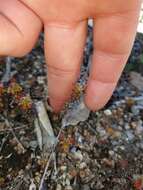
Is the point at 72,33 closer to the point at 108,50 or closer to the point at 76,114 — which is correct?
the point at 108,50

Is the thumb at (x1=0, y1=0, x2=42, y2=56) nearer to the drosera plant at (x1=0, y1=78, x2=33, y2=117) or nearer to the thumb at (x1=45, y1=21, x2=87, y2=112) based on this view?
the thumb at (x1=45, y1=21, x2=87, y2=112)

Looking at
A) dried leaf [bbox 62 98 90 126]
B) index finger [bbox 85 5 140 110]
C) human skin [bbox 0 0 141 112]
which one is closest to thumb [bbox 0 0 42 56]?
human skin [bbox 0 0 141 112]

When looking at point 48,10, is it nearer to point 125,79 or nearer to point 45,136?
point 45,136

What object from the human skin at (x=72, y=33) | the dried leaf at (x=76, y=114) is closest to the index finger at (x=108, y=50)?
the human skin at (x=72, y=33)

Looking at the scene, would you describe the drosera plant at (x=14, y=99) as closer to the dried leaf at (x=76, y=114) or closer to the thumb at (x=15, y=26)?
the dried leaf at (x=76, y=114)

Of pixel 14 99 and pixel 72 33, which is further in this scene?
pixel 14 99

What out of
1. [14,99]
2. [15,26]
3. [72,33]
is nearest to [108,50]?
[72,33]

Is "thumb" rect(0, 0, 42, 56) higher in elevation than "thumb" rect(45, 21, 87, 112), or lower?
higher

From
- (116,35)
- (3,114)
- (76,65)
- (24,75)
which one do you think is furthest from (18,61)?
(116,35)
